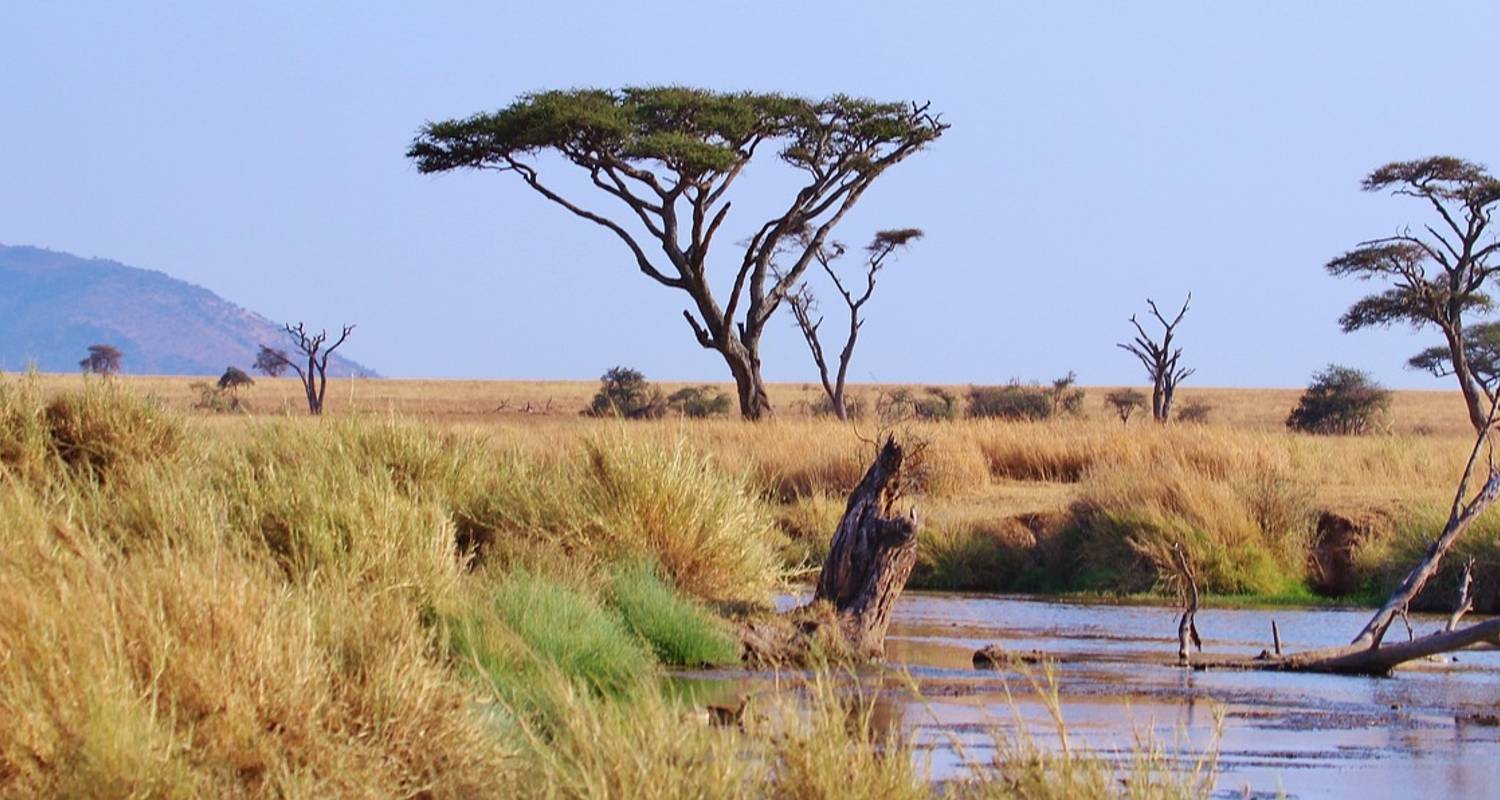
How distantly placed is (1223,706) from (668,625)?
5.22 m

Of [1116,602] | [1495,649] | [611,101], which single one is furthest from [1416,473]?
[611,101]

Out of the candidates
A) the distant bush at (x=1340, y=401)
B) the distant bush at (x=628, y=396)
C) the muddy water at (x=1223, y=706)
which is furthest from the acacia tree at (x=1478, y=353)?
the muddy water at (x=1223, y=706)

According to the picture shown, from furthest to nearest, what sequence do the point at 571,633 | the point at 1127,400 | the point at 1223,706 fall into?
the point at 1127,400 < the point at 571,633 < the point at 1223,706

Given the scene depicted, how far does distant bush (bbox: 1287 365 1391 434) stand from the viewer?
144ft

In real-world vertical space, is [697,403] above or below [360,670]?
above

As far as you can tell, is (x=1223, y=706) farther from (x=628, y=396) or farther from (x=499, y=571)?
(x=628, y=396)

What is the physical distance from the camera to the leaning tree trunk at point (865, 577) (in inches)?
437

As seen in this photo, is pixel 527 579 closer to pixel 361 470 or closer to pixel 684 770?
pixel 361 470

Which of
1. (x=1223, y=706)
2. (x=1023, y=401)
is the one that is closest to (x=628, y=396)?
(x=1023, y=401)

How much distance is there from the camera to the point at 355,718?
6711 millimetres

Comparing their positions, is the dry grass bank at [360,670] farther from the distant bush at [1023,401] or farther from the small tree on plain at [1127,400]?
the small tree on plain at [1127,400]

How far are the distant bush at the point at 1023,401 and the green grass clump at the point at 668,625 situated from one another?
106 ft

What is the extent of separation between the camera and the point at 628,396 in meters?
51.6

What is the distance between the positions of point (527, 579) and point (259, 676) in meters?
3.75
